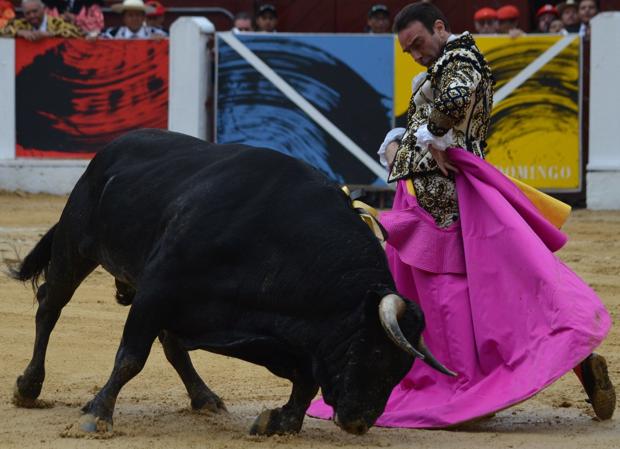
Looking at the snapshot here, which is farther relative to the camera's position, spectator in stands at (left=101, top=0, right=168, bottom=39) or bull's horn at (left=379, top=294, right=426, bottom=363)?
spectator in stands at (left=101, top=0, right=168, bottom=39)

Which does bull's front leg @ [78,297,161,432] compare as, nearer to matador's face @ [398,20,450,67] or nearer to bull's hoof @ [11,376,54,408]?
bull's hoof @ [11,376,54,408]

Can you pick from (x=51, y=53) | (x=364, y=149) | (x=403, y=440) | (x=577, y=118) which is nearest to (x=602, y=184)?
(x=577, y=118)

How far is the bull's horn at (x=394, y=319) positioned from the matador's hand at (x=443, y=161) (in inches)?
37.9

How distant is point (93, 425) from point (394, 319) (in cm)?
106

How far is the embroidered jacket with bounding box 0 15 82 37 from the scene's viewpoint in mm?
11555

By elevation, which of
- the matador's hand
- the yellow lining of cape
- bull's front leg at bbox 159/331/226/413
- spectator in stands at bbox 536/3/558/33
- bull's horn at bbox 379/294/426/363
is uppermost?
spectator in stands at bbox 536/3/558/33

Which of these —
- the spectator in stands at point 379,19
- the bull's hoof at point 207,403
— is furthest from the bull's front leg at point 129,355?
the spectator in stands at point 379,19

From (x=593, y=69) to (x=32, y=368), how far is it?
7.06 metres

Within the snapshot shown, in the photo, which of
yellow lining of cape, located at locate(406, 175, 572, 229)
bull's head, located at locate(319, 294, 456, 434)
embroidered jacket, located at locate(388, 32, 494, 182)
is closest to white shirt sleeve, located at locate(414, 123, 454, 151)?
embroidered jacket, located at locate(388, 32, 494, 182)

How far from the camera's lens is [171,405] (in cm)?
492

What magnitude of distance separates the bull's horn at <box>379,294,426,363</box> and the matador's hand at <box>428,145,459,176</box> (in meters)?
0.96

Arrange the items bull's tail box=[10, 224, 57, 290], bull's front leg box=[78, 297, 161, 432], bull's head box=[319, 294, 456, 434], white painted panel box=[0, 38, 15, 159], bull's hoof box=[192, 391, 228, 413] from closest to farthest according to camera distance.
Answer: bull's head box=[319, 294, 456, 434]
bull's front leg box=[78, 297, 161, 432]
bull's hoof box=[192, 391, 228, 413]
bull's tail box=[10, 224, 57, 290]
white painted panel box=[0, 38, 15, 159]

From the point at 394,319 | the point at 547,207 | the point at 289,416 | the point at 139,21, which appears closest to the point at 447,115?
the point at 547,207

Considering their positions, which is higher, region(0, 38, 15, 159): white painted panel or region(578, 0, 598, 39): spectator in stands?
region(578, 0, 598, 39): spectator in stands
